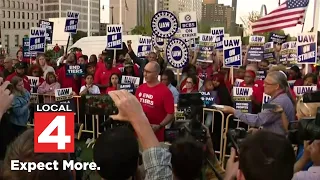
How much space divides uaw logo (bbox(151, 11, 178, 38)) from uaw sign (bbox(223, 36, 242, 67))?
53.3 inches

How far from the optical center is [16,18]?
124062mm

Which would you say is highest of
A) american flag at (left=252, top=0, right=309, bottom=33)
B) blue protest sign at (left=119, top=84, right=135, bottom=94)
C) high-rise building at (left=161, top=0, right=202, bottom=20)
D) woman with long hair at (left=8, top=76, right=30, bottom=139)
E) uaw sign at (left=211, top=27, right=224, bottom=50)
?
high-rise building at (left=161, top=0, right=202, bottom=20)

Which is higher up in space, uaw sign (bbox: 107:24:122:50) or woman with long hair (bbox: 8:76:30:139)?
uaw sign (bbox: 107:24:122:50)

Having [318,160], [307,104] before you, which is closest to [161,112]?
[307,104]

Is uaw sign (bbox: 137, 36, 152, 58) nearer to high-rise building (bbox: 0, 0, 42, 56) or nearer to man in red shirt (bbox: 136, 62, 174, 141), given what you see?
man in red shirt (bbox: 136, 62, 174, 141)

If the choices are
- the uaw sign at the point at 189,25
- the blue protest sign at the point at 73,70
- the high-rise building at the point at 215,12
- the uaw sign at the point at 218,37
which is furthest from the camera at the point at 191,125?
the high-rise building at the point at 215,12

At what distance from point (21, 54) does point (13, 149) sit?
14.4m

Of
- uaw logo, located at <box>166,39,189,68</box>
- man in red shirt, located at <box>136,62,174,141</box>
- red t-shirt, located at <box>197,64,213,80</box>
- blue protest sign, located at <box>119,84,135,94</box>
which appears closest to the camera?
man in red shirt, located at <box>136,62,174,141</box>

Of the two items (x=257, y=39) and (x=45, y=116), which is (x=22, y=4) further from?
(x=45, y=116)

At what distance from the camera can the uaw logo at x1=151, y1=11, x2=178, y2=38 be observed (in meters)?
9.76

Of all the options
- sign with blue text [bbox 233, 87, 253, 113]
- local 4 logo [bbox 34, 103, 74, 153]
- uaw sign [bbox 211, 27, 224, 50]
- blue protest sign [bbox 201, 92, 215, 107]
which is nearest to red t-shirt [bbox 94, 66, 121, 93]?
blue protest sign [bbox 201, 92, 215, 107]

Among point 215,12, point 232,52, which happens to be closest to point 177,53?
point 232,52

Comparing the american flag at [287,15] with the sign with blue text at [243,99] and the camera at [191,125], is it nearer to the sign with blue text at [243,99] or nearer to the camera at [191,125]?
the sign with blue text at [243,99]

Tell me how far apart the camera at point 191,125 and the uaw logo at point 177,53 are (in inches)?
197
